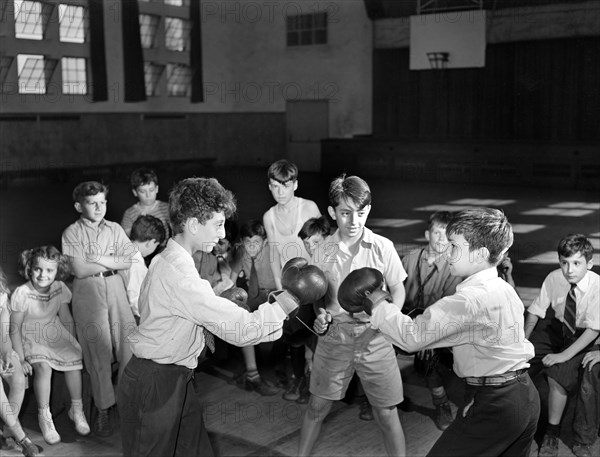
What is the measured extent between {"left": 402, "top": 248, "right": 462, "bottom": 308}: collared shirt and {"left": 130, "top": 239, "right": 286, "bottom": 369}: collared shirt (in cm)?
198

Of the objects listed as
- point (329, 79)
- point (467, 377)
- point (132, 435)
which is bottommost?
point (132, 435)

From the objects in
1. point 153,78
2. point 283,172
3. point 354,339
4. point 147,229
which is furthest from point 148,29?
point 354,339

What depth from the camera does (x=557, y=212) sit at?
13.8 metres

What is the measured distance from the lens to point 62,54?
1998cm

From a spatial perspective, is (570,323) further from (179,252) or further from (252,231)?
(179,252)

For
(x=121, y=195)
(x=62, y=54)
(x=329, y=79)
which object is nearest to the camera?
(x=121, y=195)

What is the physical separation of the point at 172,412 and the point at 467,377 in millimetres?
1247

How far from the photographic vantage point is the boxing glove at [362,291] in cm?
323

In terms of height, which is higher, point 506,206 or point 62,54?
point 62,54

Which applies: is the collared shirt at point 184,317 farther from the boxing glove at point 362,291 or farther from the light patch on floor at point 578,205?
the light patch on floor at point 578,205

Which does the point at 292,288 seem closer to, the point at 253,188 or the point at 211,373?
the point at 211,373

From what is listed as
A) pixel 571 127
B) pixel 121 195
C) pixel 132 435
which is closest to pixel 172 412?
pixel 132 435

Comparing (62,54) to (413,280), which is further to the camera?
(62,54)

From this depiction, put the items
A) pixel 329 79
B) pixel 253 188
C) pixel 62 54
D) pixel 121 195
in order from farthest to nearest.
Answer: pixel 329 79 < pixel 62 54 < pixel 253 188 < pixel 121 195
